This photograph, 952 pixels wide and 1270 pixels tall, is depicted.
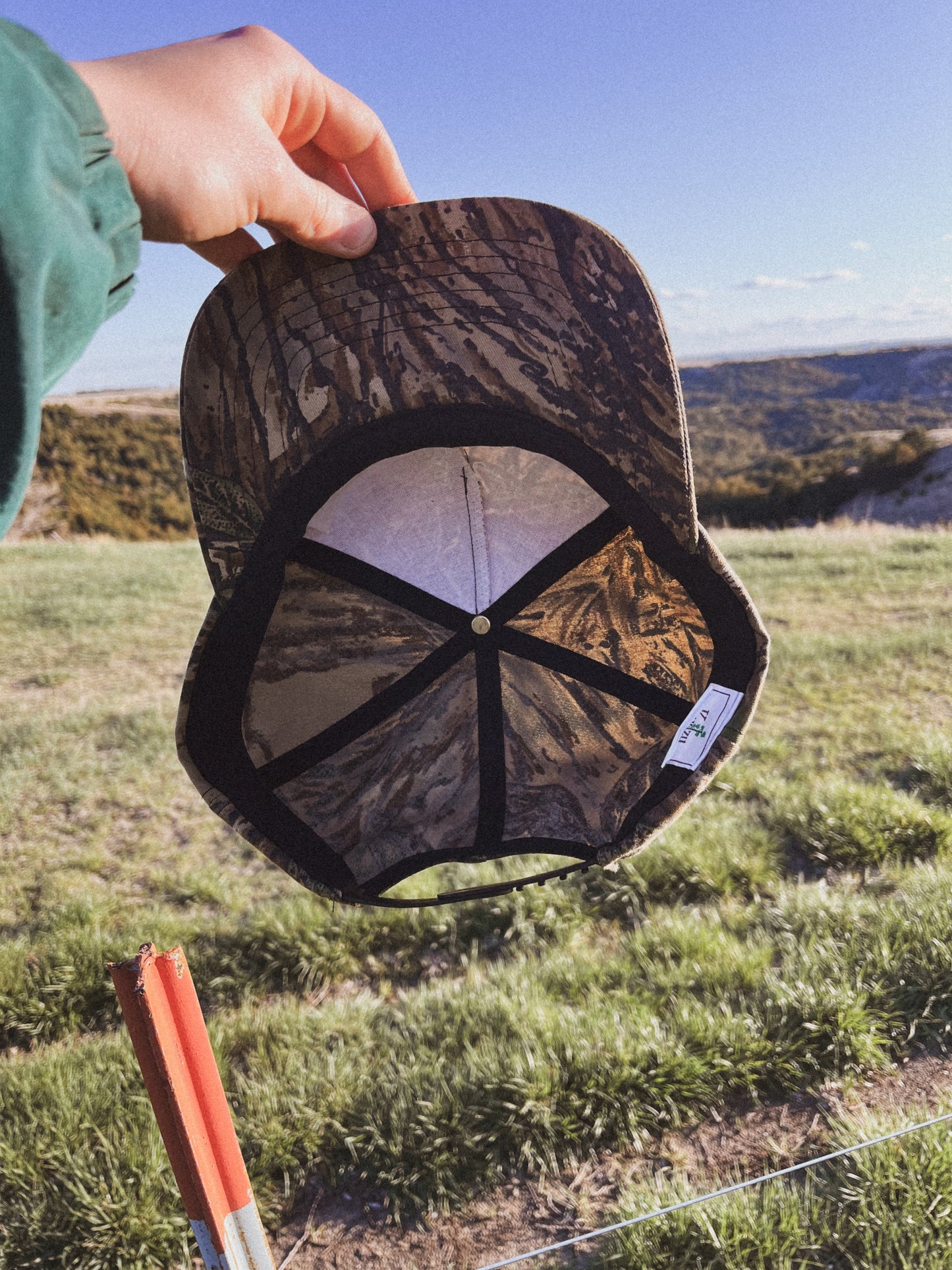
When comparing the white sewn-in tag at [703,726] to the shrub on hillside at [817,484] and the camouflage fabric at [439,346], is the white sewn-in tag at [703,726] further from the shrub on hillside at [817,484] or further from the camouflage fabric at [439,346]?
the shrub on hillside at [817,484]

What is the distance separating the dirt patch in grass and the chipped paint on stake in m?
1.08

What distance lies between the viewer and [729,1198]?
6.31ft

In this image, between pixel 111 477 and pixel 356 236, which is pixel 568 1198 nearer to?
pixel 356 236

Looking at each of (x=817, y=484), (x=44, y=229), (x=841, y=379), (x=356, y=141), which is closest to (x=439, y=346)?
(x=356, y=141)

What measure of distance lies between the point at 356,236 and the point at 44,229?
0.61 meters

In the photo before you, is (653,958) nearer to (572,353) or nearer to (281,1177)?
(281,1177)

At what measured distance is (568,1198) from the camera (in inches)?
82.1

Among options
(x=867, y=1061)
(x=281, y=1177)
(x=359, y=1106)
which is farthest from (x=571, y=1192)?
(x=867, y=1061)

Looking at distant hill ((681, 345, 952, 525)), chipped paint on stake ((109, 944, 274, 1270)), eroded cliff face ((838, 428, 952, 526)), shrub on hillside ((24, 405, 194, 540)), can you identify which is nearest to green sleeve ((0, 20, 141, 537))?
chipped paint on stake ((109, 944, 274, 1270))

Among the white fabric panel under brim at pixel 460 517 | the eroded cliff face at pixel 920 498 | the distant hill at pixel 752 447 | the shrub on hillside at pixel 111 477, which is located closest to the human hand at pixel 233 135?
the white fabric panel under brim at pixel 460 517

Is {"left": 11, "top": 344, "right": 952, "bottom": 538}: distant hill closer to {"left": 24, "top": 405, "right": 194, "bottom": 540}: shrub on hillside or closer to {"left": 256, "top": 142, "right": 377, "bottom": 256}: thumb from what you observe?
{"left": 24, "top": 405, "right": 194, "bottom": 540}: shrub on hillside

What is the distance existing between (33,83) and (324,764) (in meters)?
1.24

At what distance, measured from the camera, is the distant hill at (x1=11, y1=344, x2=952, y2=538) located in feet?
69.9

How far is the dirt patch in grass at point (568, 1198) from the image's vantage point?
6.55 feet
